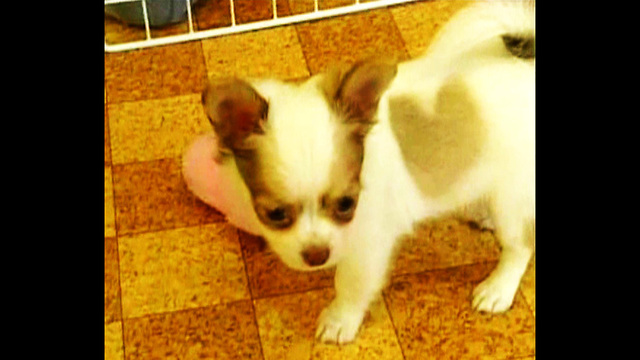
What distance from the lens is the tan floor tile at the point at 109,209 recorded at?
188 centimetres

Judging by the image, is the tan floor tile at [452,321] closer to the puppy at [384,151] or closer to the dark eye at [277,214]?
the puppy at [384,151]

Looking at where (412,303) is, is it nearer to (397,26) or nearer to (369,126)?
(369,126)

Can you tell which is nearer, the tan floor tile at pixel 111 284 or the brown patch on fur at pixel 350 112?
the brown patch on fur at pixel 350 112

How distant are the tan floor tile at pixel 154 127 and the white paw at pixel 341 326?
54cm

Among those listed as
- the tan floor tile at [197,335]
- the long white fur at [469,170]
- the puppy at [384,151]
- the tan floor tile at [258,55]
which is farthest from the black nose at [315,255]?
the tan floor tile at [258,55]

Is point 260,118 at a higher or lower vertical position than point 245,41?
higher

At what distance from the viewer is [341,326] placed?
66.7 inches

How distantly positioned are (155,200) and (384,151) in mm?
624

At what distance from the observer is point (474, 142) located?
1538mm

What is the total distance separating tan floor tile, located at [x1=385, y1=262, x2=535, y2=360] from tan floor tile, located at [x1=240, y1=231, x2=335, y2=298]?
0.14 metres

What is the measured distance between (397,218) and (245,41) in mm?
842
